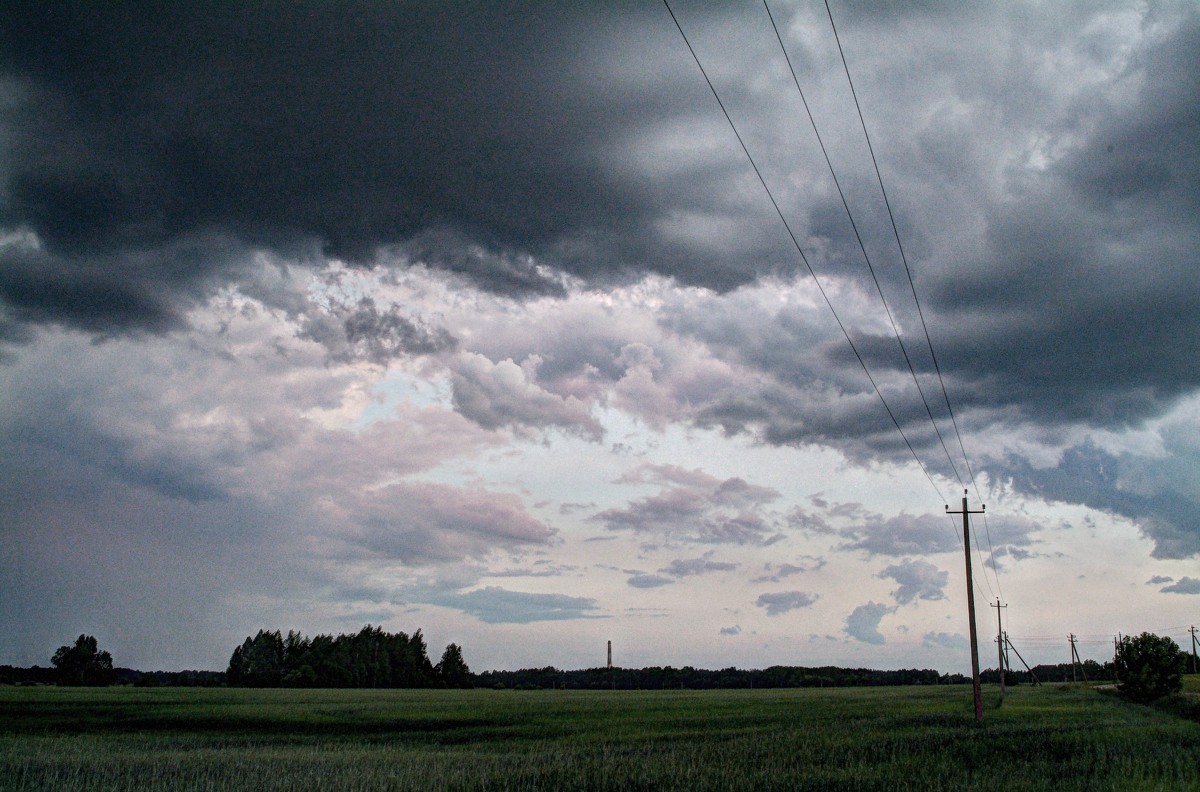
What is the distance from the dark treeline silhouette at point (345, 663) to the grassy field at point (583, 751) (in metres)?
91.4

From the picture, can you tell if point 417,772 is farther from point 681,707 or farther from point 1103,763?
point 681,707

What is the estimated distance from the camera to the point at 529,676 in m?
197

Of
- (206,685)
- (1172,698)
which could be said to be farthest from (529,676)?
(1172,698)

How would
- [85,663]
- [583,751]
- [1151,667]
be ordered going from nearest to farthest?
[583,751] < [1151,667] < [85,663]

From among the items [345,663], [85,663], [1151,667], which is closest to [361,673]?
[345,663]

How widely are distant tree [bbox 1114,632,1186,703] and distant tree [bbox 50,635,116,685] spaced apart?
155 metres

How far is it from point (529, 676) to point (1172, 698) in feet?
472

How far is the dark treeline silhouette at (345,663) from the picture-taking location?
147 metres

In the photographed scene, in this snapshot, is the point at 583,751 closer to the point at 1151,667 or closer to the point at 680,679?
the point at 1151,667

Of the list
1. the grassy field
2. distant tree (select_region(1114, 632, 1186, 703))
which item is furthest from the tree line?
the grassy field

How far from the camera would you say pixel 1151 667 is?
3366 inches

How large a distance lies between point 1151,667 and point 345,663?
12456cm

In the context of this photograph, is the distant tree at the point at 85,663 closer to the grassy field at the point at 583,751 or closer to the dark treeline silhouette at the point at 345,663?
the dark treeline silhouette at the point at 345,663

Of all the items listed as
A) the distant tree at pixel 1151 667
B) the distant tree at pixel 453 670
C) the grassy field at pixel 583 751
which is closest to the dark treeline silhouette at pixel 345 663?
the distant tree at pixel 453 670
